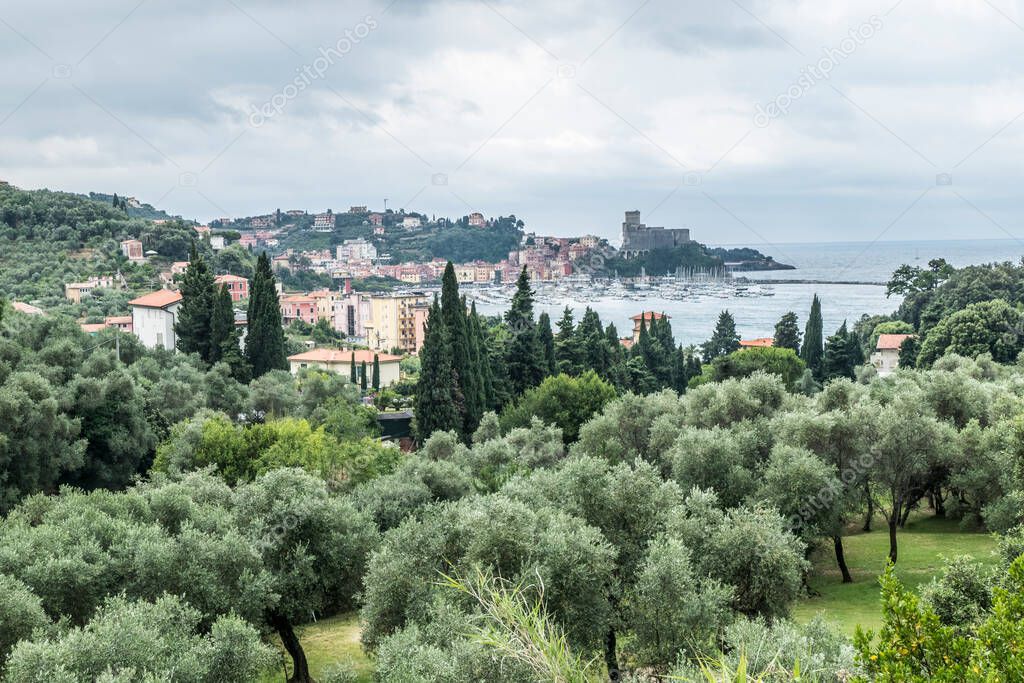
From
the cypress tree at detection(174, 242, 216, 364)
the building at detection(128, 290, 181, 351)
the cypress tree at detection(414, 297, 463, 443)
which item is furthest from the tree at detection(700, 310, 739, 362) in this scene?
the cypress tree at detection(174, 242, 216, 364)

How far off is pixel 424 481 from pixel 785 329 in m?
55.1

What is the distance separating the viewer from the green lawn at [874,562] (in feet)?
63.0

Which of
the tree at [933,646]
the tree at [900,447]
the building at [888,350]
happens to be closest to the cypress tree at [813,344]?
the building at [888,350]

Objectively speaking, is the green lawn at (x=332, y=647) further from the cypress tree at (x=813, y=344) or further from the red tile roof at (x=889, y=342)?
the red tile roof at (x=889, y=342)

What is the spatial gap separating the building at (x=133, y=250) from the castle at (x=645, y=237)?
108m

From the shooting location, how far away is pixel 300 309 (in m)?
113

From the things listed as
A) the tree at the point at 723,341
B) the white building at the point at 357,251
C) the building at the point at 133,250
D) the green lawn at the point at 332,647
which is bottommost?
the green lawn at the point at 332,647

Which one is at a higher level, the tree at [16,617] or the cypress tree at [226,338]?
the cypress tree at [226,338]

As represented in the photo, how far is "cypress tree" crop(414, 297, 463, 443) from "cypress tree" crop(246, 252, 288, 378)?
10446 mm

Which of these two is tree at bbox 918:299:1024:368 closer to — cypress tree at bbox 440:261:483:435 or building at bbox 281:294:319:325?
cypress tree at bbox 440:261:483:435

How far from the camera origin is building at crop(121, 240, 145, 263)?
82.7 meters

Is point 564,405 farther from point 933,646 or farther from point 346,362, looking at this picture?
point 346,362

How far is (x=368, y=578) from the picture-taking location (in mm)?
14695

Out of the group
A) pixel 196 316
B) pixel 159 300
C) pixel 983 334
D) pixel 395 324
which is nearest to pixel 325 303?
pixel 395 324
